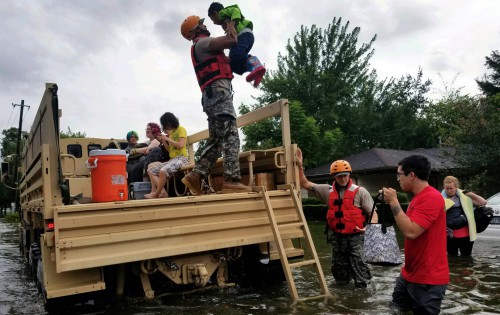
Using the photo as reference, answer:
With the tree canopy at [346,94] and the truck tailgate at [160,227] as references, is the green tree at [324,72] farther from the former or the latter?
the truck tailgate at [160,227]

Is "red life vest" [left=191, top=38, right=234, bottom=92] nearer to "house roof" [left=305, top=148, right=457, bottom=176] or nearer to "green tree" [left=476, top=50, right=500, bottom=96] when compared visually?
"house roof" [left=305, top=148, right=457, bottom=176]

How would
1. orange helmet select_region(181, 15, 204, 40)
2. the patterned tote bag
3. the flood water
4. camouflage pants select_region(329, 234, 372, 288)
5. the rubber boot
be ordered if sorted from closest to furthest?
the patterned tote bag → the flood water → the rubber boot → orange helmet select_region(181, 15, 204, 40) → camouflage pants select_region(329, 234, 372, 288)

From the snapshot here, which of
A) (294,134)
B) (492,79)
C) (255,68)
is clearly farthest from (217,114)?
(492,79)

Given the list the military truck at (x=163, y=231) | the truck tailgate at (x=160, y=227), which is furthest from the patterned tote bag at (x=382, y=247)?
the truck tailgate at (x=160, y=227)

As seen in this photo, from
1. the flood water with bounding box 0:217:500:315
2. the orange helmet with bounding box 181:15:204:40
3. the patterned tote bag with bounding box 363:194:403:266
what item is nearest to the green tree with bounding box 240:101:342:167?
the flood water with bounding box 0:217:500:315

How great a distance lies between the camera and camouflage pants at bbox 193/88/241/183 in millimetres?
5352

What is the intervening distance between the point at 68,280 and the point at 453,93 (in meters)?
46.3

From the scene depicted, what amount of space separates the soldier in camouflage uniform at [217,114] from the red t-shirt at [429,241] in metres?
2.03

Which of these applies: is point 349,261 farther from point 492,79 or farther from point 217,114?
point 492,79

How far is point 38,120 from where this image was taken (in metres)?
4.98

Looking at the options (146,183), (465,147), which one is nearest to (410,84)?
(465,147)

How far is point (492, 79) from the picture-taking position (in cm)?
3881

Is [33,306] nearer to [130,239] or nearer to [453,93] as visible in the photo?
[130,239]

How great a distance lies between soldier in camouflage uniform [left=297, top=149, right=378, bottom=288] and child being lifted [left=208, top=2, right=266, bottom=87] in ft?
3.50
